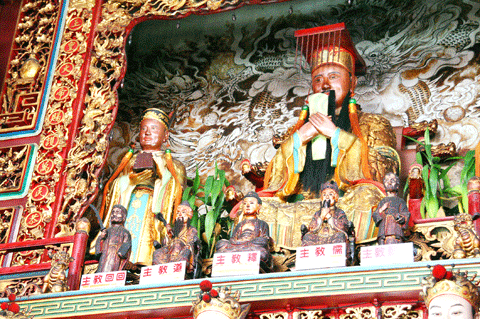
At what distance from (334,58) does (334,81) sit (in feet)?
0.54

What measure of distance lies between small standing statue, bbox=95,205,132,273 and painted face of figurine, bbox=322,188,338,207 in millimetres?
1177

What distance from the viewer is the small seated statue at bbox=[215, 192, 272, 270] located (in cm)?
524

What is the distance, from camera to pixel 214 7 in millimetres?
6629

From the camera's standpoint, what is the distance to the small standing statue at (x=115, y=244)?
18.1 ft

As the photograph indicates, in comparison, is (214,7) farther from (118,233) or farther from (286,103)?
(118,233)

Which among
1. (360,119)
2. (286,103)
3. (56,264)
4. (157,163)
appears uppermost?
(286,103)

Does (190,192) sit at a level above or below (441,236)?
above

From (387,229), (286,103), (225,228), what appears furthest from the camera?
(286,103)

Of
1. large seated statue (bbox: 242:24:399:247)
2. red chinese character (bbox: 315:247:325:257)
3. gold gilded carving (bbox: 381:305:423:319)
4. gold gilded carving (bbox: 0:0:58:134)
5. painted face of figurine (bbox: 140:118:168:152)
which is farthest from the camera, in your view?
gold gilded carving (bbox: 0:0:58:134)

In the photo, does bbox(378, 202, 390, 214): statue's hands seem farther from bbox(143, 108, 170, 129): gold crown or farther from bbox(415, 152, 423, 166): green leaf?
bbox(143, 108, 170, 129): gold crown

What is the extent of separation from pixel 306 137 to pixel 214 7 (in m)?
1.16

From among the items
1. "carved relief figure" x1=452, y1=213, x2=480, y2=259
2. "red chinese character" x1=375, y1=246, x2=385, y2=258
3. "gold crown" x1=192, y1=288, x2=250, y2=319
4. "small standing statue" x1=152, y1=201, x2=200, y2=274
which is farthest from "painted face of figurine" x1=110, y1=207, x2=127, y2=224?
"carved relief figure" x1=452, y1=213, x2=480, y2=259

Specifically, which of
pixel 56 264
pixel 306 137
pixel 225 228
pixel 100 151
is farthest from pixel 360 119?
pixel 56 264

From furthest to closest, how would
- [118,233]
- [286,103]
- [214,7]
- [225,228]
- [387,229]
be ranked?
[286,103], [214,7], [225,228], [118,233], [387,229]
